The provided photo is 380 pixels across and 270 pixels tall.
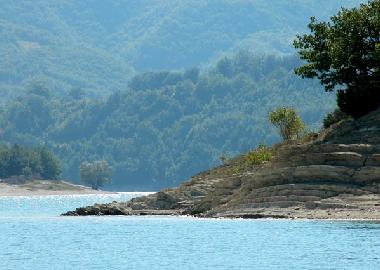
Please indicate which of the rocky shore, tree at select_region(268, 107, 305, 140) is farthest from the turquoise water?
tree at select_region(268, 107, 305, 140)

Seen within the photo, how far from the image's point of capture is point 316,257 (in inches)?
2889

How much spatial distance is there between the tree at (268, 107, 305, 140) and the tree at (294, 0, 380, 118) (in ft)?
110

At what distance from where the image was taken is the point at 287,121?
160750mm

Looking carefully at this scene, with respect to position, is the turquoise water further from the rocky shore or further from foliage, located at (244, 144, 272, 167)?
foliage, located at (244, 144, 272, 167)

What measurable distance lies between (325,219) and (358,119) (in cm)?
1834

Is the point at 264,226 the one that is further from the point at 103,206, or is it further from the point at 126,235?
the point at 103,206

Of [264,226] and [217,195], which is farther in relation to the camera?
[217,195]

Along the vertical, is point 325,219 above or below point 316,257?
above

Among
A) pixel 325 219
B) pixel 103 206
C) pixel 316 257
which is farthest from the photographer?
pixel 103 206

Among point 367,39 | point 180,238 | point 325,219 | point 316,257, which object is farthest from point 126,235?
point 367,39

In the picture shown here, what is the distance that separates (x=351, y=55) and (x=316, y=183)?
56.2 feet

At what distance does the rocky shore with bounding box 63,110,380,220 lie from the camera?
106 meters

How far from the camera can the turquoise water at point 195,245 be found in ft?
234

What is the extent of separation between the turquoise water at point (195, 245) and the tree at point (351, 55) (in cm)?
2120
